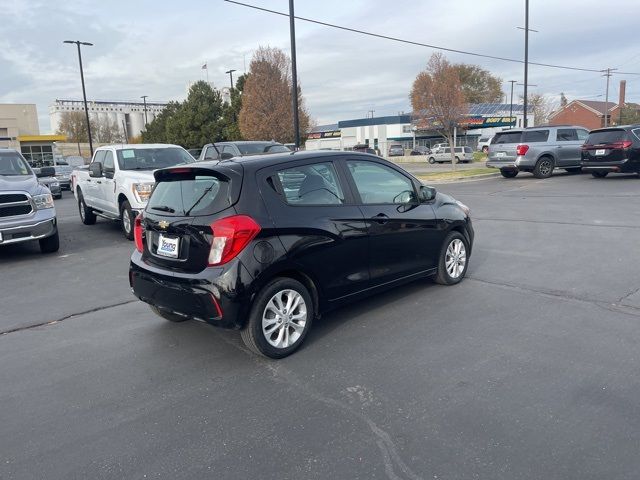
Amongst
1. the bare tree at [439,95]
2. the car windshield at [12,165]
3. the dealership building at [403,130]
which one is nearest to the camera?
the car windshield at [12,165]

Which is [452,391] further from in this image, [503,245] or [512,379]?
[503,245]

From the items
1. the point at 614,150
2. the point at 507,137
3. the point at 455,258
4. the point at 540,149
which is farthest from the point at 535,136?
the point at 455,258

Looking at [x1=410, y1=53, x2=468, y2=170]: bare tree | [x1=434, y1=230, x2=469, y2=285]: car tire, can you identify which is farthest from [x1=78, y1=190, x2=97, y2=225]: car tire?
[x1=410, y1=53, x2=468, y2=170]: bare tree

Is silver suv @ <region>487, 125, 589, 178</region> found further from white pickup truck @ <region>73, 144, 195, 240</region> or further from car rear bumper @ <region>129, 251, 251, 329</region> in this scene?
car rear bumper @ <region>129, 251, 251, 329</region>

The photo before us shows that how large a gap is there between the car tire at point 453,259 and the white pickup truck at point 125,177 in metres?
→ 5.77

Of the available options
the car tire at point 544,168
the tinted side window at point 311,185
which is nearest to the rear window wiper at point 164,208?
the tinted side window at point 311,185

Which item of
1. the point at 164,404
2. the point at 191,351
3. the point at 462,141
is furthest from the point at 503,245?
the point at 462,141

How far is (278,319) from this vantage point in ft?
13.7

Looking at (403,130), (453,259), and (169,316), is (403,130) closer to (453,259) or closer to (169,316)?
(453,259)

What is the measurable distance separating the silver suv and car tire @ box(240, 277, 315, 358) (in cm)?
1693

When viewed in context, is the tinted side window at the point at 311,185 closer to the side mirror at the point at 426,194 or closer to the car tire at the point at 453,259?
the side mirror at the point at 426,194

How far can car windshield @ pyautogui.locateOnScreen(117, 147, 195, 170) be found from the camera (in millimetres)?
10488

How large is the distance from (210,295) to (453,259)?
325cm

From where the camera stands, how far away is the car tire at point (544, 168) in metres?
19.2
